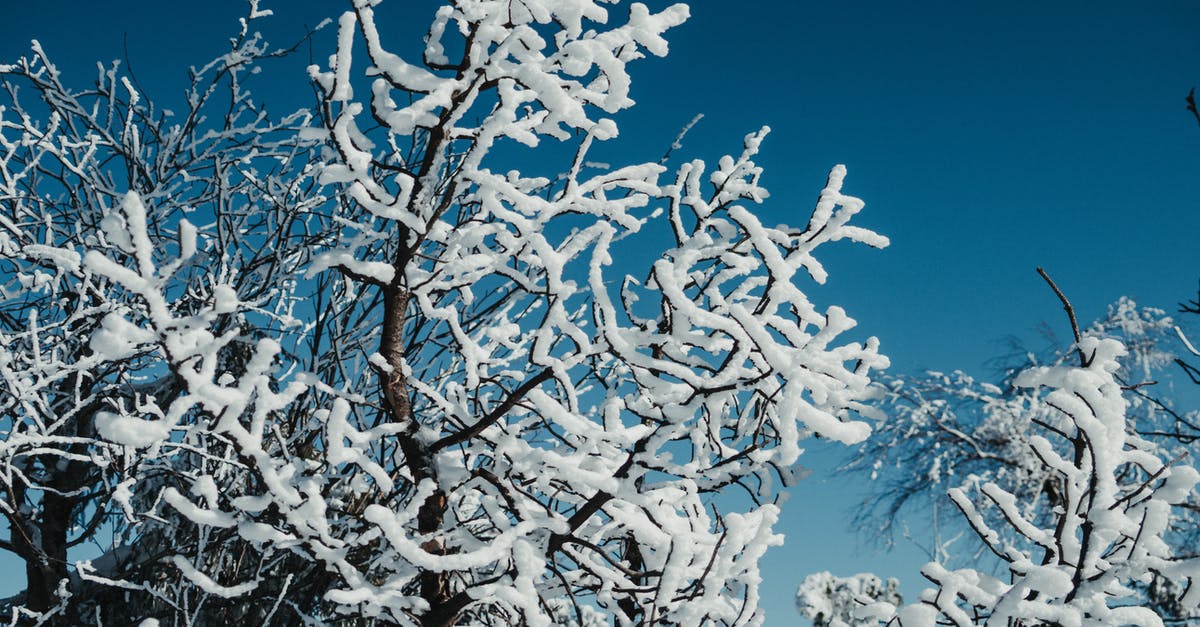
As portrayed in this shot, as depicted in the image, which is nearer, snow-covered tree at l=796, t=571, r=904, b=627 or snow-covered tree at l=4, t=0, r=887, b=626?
snow-covered tree at l=4, t=0, r=887, b=626

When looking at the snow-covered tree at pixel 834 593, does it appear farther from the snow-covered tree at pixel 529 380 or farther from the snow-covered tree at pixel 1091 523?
the snow-covered tree at pixel 1091 523

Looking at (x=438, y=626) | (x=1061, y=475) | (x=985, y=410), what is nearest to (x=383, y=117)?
(x=438, y=626)

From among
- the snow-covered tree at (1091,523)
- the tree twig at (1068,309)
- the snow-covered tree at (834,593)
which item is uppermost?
the snow-covered tree at (834,593)

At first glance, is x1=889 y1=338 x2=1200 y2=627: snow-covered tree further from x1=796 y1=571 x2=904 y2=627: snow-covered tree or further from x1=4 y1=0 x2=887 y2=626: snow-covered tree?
x1=796 y1=571 x2=904 y2=627: snow-covered tree

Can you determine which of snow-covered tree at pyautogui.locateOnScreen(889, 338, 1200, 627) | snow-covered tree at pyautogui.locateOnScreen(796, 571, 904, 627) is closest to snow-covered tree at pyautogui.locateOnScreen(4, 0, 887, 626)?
snow-covered tree at pyautogui.locateOnScreen(889, 338, 1200, 627)

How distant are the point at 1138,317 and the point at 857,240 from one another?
9199 mm

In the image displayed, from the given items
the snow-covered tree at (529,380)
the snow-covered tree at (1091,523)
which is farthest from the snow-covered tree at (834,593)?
the snow-covered tree at (1091,523)

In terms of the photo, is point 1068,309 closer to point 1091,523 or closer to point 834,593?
Result: point 1091,523

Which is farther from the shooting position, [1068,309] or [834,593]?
[834,593]

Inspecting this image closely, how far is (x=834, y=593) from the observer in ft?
35.7

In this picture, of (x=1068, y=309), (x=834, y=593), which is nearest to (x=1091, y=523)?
(x=1068, y=309)

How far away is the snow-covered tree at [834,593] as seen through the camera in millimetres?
10531

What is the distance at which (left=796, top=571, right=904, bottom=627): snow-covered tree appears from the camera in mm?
10531

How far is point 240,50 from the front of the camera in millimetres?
4867
